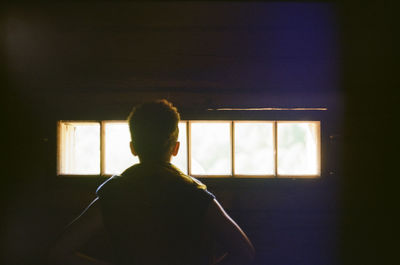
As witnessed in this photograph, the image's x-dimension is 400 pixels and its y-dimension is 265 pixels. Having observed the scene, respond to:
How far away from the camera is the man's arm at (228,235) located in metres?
1.25

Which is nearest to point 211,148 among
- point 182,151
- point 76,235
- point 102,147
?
point 182,151

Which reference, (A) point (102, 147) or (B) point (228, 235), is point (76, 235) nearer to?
(B) point (228, 235)

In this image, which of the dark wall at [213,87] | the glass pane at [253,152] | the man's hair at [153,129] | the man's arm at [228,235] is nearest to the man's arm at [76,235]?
the man's hair at [153,129]

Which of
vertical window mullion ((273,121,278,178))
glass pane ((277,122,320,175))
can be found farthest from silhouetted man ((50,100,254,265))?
glass pane ((277,122,320,175))

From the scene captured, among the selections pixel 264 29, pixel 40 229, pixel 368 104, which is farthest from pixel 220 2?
pixel 40 229

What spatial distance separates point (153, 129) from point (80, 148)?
4.86 ft

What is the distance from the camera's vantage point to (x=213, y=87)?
2.33 m

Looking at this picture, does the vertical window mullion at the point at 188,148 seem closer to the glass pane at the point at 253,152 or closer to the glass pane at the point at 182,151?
the glass pane at the point at 182,151

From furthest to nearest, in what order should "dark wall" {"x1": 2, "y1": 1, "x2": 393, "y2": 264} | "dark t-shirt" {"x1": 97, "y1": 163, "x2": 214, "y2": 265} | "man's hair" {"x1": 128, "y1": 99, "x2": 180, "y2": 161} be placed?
1. "dark wall" {"x1": 2, "y1": 1, "x2": 393, "y2": 264}
2. "man's hair" {"x1": 128, "y1": 99, "x2": 180, "y2": 161}
3. "dark t-shirt" {"x1": 97, "y1": 163, "x2": 214, "y2": 265}

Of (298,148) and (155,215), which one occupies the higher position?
(298,148)

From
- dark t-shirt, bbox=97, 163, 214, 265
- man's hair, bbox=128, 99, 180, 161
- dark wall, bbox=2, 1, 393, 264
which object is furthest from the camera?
dark wall, bbox=2, 1, 393, 264

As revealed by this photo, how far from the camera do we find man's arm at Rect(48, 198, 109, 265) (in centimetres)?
128

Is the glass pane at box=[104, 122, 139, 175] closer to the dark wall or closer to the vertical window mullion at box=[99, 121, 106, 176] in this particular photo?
the vertical window mullion at box=[99, 121, 106, 176]

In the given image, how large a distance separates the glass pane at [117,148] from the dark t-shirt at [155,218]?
3.84ft
